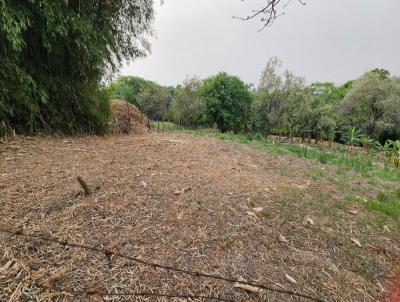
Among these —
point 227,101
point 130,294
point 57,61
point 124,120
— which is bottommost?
point 130,294

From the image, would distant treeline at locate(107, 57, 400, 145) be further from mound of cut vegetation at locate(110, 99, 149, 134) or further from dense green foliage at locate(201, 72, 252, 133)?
mound of cut vegetation at locate(110, 99, 149, 134)

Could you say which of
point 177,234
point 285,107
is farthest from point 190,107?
point 177,234

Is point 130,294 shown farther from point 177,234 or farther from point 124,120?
point 124,120

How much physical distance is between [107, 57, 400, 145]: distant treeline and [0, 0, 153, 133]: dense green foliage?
10560mm

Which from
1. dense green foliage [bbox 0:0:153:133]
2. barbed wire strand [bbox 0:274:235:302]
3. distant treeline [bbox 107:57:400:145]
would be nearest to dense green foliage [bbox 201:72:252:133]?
distant treeline [bbox 107:57:400:145]

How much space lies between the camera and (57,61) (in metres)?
3.88

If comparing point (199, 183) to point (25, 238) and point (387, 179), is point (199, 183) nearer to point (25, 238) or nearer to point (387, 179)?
point (25, 238)

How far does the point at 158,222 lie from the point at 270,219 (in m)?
0.91

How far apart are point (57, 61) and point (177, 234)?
12.8 ft

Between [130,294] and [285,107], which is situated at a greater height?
[285,107]

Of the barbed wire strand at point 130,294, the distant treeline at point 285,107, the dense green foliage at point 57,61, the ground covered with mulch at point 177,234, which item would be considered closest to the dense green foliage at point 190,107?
the distant treeline at point 285,107

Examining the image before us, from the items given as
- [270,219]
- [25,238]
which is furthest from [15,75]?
[270,219]

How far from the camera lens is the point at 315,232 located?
1.82 metres

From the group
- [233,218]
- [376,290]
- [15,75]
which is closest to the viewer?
→ [376,290]
